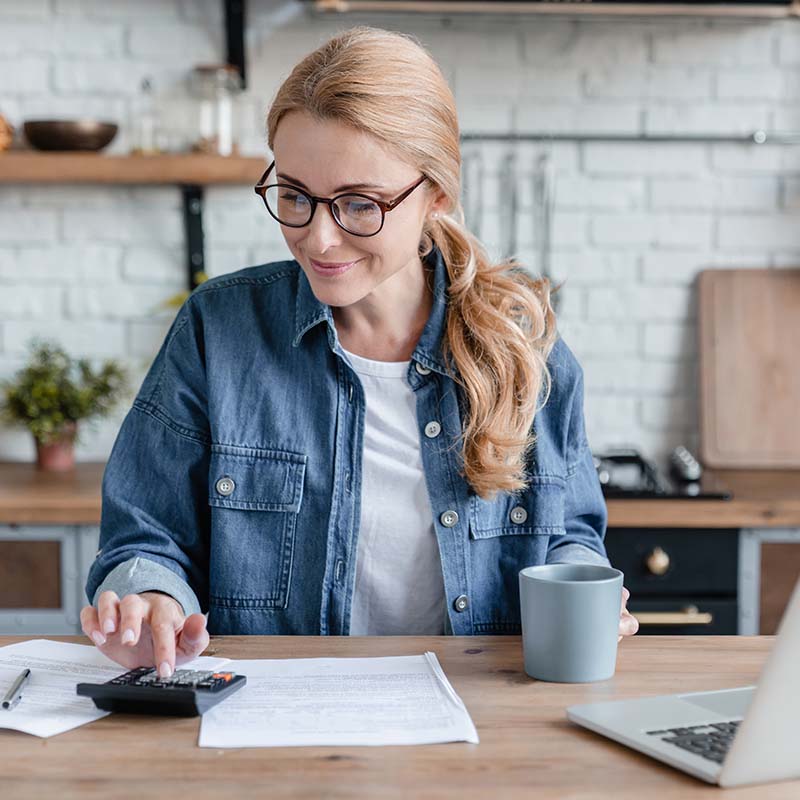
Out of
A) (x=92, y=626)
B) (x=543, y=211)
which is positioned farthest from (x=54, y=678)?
(x=543, y=211)

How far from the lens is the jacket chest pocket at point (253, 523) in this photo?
1.45 metres

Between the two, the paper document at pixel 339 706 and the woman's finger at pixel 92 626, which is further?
the woman's finger at pixel 92 626

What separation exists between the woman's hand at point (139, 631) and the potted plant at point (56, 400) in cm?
162

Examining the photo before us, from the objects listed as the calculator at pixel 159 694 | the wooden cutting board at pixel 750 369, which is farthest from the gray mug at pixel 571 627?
the wooden cutting board at pixel 750 369

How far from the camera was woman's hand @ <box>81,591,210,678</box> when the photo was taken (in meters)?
1.10

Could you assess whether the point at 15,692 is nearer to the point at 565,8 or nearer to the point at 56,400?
the point at 56,400

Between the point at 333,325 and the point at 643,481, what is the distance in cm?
137

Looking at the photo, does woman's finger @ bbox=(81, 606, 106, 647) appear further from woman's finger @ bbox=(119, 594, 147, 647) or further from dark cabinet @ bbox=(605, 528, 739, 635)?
dark cabinet @ bbox=(605, 528, 739, 635)

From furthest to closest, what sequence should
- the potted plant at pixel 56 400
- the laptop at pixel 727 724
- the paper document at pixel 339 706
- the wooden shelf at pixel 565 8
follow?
the potted plant at pixel 56 400 → the wooden shelf at pixel 565 8 → the paper document at pixel 339 706 → the laptop at pixel 727 724

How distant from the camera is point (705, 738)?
0.92 metres


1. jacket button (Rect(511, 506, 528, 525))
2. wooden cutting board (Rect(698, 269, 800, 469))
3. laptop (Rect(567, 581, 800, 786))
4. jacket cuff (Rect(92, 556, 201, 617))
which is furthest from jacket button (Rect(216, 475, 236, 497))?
wooden cutting board (Rect(698, 269, 800, 469))

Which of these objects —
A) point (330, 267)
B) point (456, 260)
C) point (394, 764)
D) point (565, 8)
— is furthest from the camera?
point (565, 8)

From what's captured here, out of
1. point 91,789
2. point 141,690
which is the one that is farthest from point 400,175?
point 91,789

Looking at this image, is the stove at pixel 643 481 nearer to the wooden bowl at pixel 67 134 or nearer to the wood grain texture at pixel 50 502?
the wood grain texture at pixel 50 502
